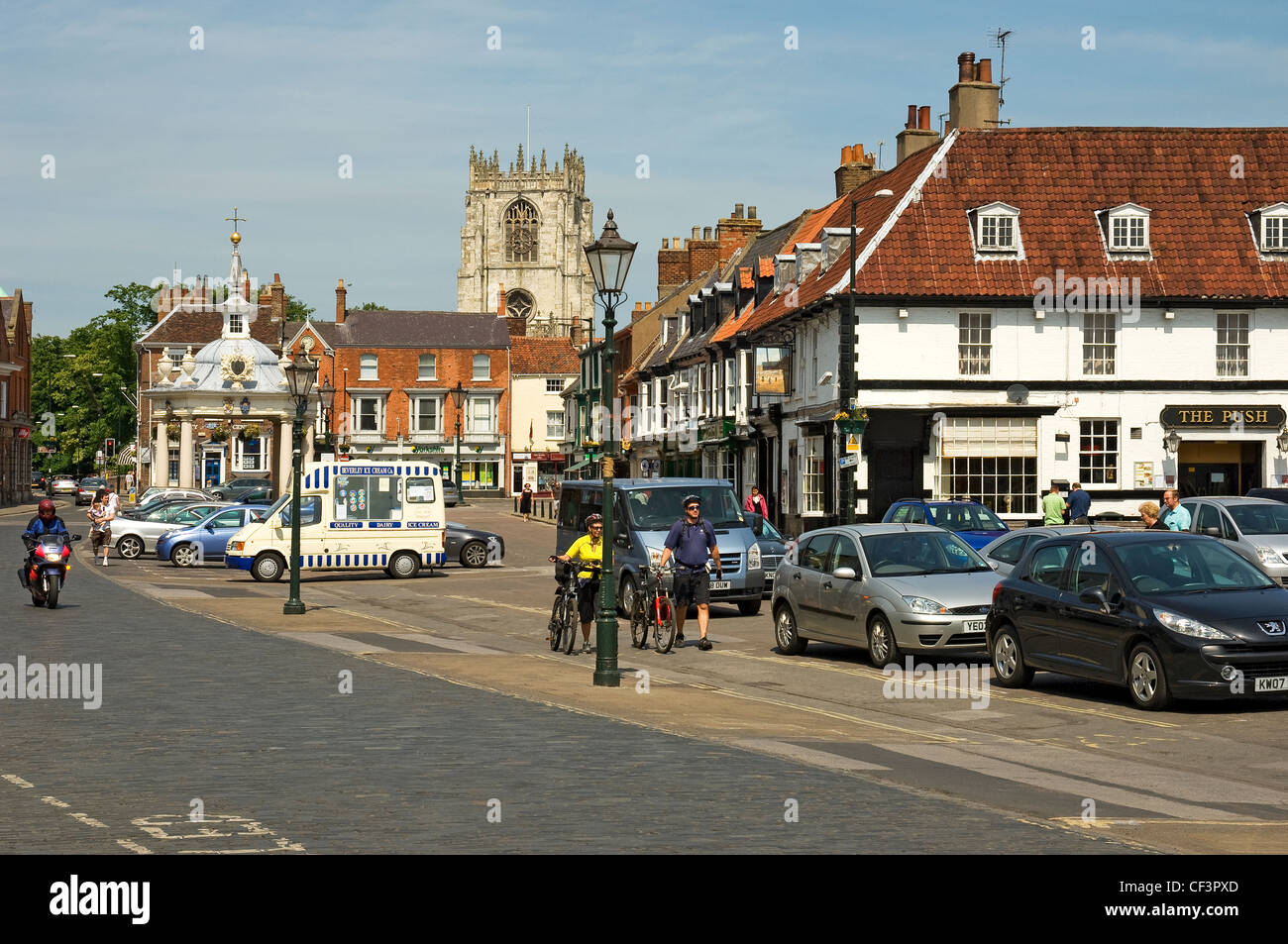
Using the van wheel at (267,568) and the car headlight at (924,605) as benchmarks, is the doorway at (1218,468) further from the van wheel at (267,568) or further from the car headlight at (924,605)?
the car headlight at (924,605)

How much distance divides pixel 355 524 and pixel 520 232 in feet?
426

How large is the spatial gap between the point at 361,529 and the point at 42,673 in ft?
65.6

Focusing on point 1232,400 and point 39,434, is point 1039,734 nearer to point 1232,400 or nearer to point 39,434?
point 1232,400

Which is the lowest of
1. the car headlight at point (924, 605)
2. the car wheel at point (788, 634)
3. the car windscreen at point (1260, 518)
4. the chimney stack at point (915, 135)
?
the car wheel at point (788, 634)

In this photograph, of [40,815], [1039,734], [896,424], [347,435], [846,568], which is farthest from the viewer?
[347,435]

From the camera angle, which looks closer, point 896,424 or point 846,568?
point 846,568

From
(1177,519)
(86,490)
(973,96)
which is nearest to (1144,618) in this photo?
(1177,519)

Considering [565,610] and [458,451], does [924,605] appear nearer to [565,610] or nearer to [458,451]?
Result: [565,610]

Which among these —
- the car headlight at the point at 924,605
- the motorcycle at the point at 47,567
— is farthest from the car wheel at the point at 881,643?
the motorcycle at the point at 47,567

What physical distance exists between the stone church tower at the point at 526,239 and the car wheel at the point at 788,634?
139891 mm

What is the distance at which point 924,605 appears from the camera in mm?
18297

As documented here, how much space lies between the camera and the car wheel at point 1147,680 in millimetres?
14578

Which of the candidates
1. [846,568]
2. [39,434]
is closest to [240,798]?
[846,568]
